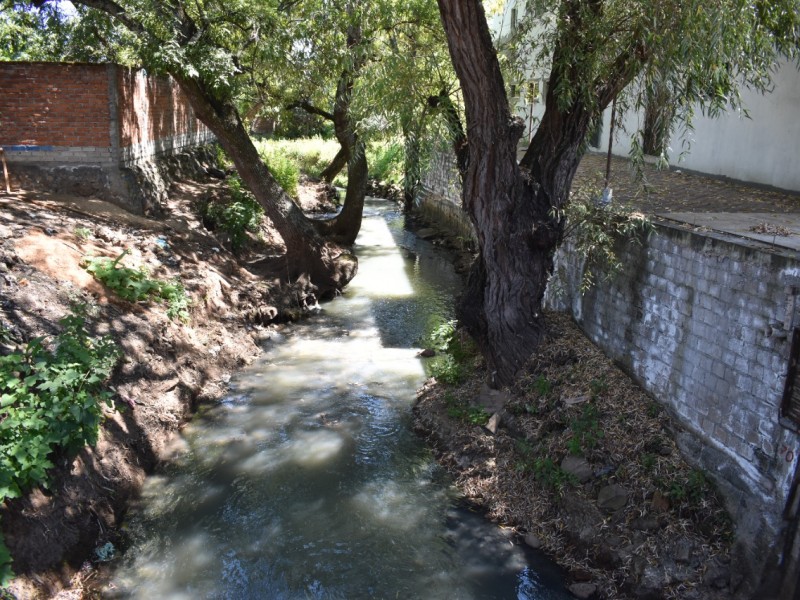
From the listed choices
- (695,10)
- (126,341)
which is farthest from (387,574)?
(695,10)

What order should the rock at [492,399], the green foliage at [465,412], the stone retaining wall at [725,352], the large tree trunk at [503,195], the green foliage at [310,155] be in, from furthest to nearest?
the green foliage at [310,155], the rock at [492,399], the green foliage at [465,412], the large tree trunk at [503,195], the stone retaining wall at [725,352]

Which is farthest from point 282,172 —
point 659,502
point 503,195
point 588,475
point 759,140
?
point 659,502

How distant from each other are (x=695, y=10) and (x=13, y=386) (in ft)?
23.1

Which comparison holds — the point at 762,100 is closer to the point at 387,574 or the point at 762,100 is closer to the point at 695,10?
the point at 695,10

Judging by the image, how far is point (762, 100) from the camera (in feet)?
35.5

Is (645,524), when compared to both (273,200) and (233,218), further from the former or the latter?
(233,218)

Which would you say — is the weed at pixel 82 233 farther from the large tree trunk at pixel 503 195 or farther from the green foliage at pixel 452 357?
the large tree trunk at pixel 503 195

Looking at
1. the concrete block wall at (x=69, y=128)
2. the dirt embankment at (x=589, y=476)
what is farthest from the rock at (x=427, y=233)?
the dirt embankment at (x=589, y=476)

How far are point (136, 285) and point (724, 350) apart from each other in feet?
24.0

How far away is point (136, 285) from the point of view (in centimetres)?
919

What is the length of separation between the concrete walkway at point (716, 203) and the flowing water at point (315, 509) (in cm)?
381

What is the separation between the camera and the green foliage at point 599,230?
726cm

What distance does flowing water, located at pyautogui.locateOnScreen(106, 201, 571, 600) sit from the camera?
5.85 meters

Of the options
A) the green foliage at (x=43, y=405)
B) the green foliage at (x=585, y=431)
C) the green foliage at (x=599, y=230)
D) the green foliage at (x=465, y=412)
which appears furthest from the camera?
the green foliage at (x=465, y=412)
